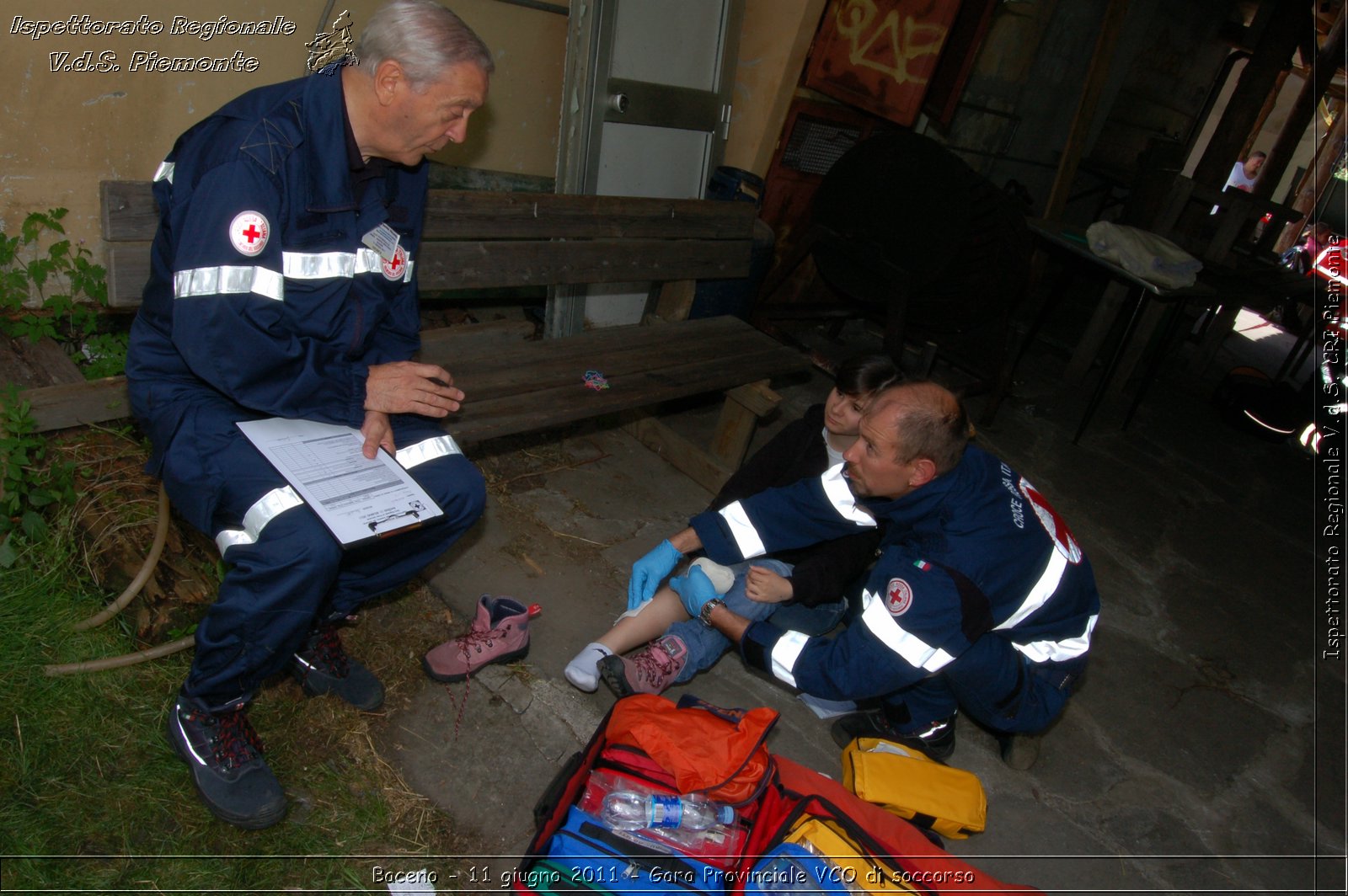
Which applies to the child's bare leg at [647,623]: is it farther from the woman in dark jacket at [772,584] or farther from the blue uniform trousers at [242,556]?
the blue uniform trousers at [242,556]

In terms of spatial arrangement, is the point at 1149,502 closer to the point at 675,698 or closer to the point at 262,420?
the point at 675,698

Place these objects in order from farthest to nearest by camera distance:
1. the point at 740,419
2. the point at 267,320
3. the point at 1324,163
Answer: the point at 1324,163
the point at 740,419
the point at 267,320

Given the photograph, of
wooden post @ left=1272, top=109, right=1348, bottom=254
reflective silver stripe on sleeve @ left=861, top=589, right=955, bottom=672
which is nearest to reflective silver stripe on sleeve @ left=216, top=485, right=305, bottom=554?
reflective silver stripe on sleeve @ left=861, top=589, right=955, bottom=672

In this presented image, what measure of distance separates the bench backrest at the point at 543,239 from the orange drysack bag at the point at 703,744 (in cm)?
167

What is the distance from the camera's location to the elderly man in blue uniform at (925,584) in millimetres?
2258

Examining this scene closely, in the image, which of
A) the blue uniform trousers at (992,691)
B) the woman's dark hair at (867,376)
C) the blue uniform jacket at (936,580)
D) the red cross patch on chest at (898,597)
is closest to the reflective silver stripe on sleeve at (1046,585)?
the blue uniform jacket at (936,580)

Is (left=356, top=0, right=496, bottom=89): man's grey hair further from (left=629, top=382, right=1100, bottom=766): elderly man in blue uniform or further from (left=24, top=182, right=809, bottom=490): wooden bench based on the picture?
(left=629, top=382, right=1100, bottom=766): elderly man in blue uniform

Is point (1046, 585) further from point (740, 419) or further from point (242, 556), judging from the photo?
point (242, 556)

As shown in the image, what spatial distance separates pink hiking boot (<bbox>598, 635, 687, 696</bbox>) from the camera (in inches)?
97.6

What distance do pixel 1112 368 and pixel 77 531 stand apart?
5.58 meters

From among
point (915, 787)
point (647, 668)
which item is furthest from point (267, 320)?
point (915, 787)

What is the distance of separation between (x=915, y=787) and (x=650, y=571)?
99cm

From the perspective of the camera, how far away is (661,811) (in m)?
2.00

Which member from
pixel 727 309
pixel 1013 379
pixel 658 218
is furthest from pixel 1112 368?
pixel 658 218
